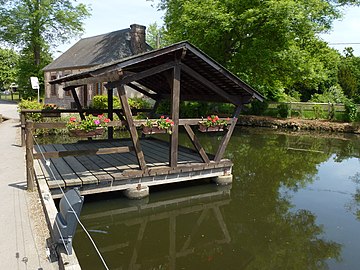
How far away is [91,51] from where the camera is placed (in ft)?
96.1

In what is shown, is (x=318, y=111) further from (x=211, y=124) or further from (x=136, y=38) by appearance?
(x=211, y=124)

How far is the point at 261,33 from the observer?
843 inches

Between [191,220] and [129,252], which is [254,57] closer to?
[191,220]

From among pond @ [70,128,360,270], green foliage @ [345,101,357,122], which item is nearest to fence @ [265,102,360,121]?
green foliage @ [345,101,357,122]

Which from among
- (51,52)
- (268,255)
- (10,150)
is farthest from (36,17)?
(268,255)

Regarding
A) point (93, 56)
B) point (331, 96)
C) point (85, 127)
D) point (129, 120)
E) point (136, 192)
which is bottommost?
point (136, 192)

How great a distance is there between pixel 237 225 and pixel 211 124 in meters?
2.89

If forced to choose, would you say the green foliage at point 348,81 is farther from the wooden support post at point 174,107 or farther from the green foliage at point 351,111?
the wooden support post at point 174,107

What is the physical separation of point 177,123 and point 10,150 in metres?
6.87

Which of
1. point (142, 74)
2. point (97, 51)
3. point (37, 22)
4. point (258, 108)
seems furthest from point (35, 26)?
point (142, 74)

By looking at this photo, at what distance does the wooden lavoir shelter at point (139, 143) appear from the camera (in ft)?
24.1

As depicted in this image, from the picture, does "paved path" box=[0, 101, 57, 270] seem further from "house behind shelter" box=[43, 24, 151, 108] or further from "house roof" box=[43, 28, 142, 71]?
"house roof" box=[43, 28, 142, 71]

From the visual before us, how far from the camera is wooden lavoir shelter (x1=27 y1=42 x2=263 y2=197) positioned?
7.35 m

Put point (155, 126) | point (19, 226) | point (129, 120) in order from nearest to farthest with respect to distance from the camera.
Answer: point (19, 226), point (129, 120), point (155, 126)
